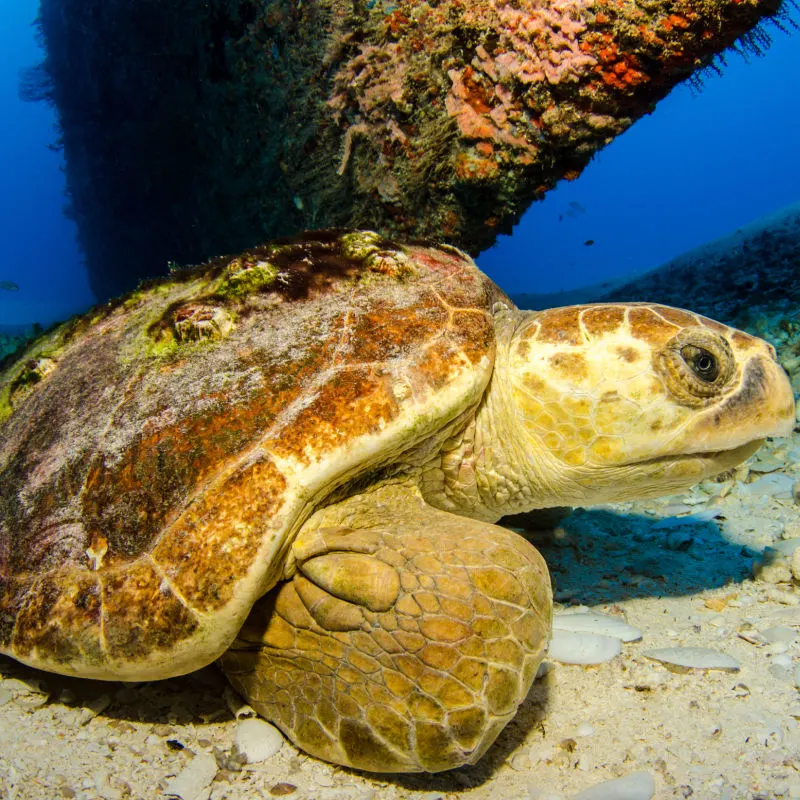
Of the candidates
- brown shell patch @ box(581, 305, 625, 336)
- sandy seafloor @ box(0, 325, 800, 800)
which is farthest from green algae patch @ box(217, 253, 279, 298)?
sandy seafloor @ box(0, 325, 800, 800)

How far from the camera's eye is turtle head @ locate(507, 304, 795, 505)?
183cm

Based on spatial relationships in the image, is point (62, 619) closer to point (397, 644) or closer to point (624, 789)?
point (397, 644)

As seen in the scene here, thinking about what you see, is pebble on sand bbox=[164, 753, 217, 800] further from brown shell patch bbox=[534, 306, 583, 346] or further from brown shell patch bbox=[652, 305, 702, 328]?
brown shell patch bbox=[652, 305, 702, 328]

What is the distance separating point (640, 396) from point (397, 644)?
1187 mm

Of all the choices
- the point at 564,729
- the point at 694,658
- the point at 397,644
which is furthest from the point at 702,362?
the point at 397,644

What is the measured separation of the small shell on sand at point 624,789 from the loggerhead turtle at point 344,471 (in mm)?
263

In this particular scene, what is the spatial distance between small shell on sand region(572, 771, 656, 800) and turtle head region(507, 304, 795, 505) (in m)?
0.95

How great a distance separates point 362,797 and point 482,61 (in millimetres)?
3631

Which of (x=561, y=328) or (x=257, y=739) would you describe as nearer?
(x=257, y=739)

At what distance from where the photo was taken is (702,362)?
71.9 inches

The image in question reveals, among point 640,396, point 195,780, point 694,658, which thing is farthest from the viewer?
point 640,396

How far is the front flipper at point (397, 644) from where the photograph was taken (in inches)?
53.4

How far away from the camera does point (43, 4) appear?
14430mm

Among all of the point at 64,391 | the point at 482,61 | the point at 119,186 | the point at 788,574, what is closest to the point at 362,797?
the point at 64,391
